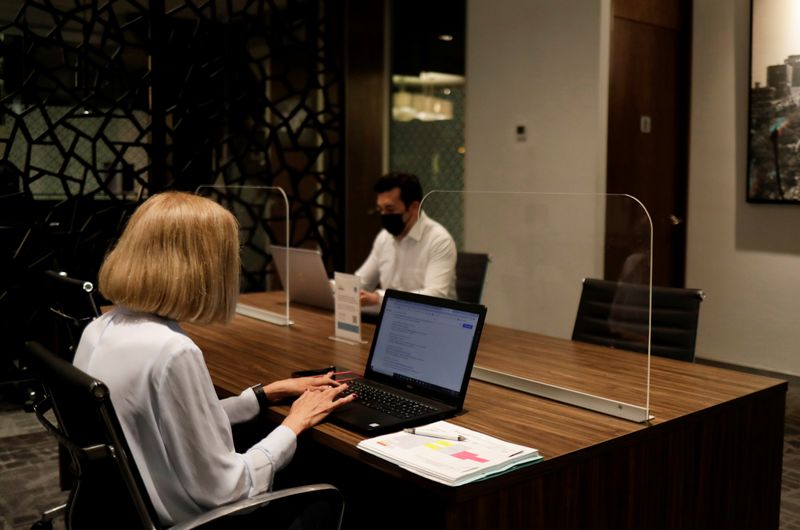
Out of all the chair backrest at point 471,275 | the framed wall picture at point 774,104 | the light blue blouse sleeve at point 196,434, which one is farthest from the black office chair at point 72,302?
the framed wall picture at point 774,104

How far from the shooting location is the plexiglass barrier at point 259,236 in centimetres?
377

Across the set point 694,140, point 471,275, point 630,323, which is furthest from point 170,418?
point 694,140

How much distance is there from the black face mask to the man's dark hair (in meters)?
0.08

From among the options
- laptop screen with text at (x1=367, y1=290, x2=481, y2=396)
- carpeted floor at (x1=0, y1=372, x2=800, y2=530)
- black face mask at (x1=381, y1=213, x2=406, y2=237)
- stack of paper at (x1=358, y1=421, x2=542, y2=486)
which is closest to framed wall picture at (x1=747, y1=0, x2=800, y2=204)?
carpeted floor at (x1=0, y1=372, x2=800, y2=530)

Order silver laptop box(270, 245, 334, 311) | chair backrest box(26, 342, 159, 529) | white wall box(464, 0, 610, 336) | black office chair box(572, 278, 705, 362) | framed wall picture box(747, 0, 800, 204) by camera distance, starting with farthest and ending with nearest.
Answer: white wall box(464, 0, 610, 336) < framed wall picture box(747, 0, 800, 204) < silver laptop box(270, 245, 334, 311) < black office chair box(572, 278, 705, 362) < chair backrest box(26, 342, 159, 529)

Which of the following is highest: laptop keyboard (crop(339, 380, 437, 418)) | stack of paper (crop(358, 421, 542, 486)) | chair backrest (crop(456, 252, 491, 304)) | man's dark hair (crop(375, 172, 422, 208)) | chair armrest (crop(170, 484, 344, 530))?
man's dark hair (crop(375, 172, 422, 208))

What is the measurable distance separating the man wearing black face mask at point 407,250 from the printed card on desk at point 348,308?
1.21ft

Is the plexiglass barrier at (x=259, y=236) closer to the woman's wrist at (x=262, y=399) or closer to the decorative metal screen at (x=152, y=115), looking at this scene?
the decorative metal screen at (x=152, y=115)

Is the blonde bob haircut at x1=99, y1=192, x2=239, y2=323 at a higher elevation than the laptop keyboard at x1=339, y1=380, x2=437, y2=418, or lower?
higher

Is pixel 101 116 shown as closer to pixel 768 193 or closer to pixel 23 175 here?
pixel 23 175

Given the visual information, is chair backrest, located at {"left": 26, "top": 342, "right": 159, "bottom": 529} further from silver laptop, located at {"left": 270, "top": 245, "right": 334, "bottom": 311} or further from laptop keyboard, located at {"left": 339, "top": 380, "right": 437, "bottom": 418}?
silver laptop, located at {"left": 270, "top": 245, "right": 334, "bottom": 311}

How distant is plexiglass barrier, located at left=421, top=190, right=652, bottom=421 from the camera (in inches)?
85.5

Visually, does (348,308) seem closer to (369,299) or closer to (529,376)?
(369,299)

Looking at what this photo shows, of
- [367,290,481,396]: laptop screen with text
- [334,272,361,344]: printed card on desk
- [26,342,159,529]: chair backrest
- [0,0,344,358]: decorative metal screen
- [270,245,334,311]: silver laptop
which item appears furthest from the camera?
[0,0,344,358]: decorative metal screen
